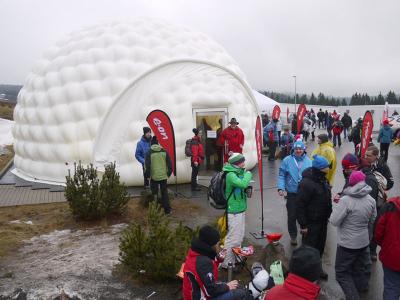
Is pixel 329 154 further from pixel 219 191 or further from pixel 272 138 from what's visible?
pixel 272 138

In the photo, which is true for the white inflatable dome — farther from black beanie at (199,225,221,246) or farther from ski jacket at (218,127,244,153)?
black beanie at (199,225,221,246)

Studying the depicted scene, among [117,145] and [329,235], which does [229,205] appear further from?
[117,145]

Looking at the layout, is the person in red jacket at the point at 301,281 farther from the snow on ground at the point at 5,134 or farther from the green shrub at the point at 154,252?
the snow on ground at the point at 5,134

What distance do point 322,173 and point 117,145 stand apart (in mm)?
6452

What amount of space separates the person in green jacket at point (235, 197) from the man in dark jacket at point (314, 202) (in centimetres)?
71

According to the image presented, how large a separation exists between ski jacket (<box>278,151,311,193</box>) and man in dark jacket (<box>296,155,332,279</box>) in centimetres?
90

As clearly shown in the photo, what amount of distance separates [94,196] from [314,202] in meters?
4.28

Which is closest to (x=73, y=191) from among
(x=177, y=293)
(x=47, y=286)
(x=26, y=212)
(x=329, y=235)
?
(x=26, y=212)

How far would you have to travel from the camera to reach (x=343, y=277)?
4332 millimetres

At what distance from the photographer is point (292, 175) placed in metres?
6.04

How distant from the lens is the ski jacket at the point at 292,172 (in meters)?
6.04

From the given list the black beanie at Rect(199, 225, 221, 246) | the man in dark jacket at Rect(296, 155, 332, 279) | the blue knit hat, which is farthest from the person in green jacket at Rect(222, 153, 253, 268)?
the black beanie at Rect(199, 225, 221, 246)

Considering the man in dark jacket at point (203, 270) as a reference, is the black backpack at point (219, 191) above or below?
above

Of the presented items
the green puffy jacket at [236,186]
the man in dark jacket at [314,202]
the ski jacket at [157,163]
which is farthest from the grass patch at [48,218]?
the man in dark jacket at [314,202]
